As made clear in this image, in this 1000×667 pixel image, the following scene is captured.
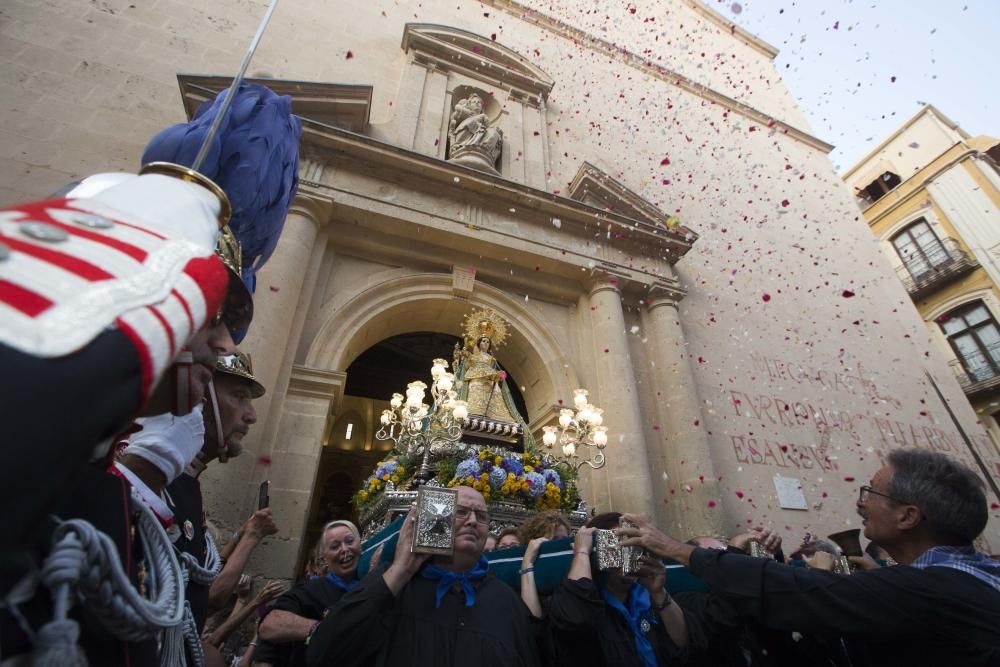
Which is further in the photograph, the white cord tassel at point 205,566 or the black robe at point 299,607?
the black robe at point 299,607

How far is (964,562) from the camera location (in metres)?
1.82

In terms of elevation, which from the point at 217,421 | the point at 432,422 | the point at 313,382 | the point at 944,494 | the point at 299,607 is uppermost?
the point at 313,382

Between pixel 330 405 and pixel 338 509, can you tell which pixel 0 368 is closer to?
pixel 330 405

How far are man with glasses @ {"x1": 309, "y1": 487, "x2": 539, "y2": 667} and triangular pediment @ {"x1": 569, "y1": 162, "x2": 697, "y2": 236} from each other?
7456mm

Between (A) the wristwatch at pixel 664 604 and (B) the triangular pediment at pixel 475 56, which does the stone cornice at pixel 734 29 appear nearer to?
(B) the triangular pediment at pixel 475 56

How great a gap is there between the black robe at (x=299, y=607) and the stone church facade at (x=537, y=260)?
5.97ft

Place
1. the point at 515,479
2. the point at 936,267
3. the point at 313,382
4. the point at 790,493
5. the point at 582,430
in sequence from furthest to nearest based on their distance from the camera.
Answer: the point at 936,267, the point at 790,493, the point at 582,430, the point at 313,382, the point at 515,479

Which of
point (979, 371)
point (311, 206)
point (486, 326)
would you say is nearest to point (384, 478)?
point (486, 326)

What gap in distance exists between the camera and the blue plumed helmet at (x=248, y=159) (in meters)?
1.94

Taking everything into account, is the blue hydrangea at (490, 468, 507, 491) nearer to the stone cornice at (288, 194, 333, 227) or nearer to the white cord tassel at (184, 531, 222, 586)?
the white cord tassel at (184, 531, 222, 586)

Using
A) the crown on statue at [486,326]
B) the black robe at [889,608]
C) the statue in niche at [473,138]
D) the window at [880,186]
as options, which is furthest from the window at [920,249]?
the black robe at [889,608]

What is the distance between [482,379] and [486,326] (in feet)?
3.35

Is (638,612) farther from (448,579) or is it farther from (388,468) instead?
(388,468)

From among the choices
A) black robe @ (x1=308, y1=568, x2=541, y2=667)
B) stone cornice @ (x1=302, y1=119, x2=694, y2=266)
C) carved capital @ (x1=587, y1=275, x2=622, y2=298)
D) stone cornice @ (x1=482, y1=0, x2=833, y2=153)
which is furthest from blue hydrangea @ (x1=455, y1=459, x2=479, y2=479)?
stone cornice @ (x1=482, y1=0, x2=833, y2=153)
